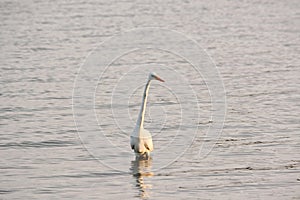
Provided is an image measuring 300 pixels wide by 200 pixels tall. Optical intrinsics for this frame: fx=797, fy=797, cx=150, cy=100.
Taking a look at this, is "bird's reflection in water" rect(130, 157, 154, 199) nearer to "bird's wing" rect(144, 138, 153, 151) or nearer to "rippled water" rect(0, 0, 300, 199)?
"rippled water" rect(0, 0, 300, 199)

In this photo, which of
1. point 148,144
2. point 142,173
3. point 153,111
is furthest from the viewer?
point 153,111

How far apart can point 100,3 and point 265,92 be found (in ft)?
79.4

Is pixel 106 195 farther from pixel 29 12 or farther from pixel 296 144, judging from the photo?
pixel 29 12

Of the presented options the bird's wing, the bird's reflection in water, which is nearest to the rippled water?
the bird's reflection in water

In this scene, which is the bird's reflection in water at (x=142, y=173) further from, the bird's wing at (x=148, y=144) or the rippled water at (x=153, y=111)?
the bird's wing at (x=148, y=144)

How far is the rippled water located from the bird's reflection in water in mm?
20

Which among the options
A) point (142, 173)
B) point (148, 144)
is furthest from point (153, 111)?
point (142, 173)

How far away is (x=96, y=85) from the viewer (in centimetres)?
2522

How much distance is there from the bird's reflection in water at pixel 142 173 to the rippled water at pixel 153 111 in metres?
0.02

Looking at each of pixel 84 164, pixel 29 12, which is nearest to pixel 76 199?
pixel 84 164

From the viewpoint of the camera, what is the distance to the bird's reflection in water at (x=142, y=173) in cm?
1506

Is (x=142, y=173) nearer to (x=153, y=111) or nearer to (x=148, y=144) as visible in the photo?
(x=148, y=144)

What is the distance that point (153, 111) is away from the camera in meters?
21.8

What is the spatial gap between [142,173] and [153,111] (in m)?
5.60
